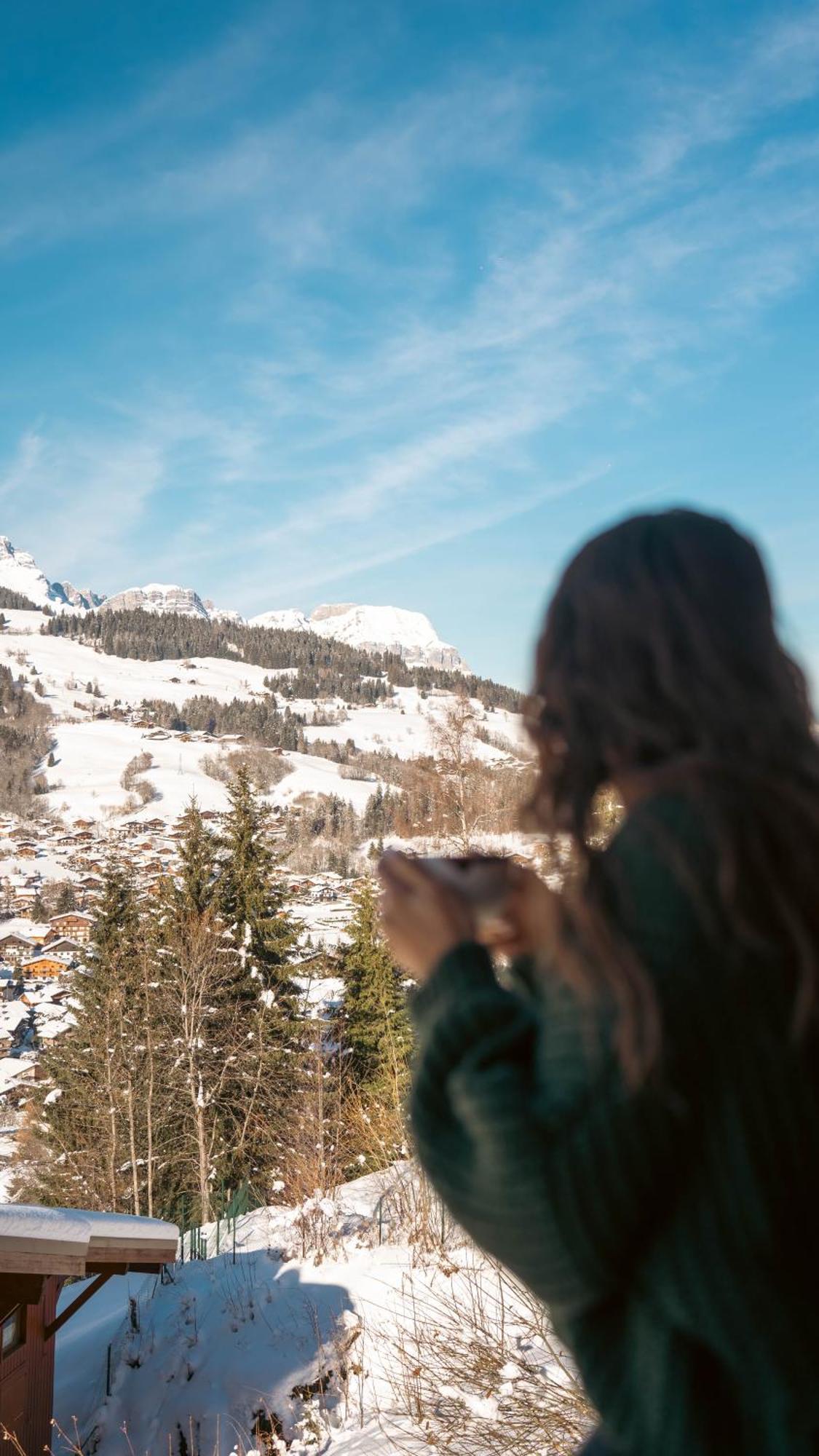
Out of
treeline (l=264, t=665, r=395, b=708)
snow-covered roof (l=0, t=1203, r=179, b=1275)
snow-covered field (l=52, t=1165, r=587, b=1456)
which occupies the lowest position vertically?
snow-covered field (l=52, t=1165, r=587, b=1456)

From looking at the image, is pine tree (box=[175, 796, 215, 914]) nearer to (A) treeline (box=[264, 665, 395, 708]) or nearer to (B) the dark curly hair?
(B) the dark curly hair

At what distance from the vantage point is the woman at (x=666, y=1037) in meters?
0.75

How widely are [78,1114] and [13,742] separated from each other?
112359mm

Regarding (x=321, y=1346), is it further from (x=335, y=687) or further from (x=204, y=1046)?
(x=335, y=687)

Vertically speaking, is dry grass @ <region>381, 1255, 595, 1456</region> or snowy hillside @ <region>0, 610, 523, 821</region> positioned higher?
snowy hillside @ <region>0, 610, 523, 821</region>

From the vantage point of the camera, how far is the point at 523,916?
0.89 metres

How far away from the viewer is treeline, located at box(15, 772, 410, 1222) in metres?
17.0

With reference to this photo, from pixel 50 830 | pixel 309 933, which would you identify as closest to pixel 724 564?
pixel 309 933

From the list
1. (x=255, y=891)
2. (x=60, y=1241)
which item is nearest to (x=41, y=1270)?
(x=60, y=1241)

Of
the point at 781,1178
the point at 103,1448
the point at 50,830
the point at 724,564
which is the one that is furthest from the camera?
the point at 50,830

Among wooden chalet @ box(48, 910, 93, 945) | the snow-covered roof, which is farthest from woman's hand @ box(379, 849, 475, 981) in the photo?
wooden chalet @ box(48, 910, 93, 945)

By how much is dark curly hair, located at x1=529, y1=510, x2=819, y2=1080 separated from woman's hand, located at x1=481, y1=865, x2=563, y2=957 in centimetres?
5

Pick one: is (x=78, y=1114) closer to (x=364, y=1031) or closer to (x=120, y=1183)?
(x=120, y=1183)

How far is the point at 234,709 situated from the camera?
14550cm
